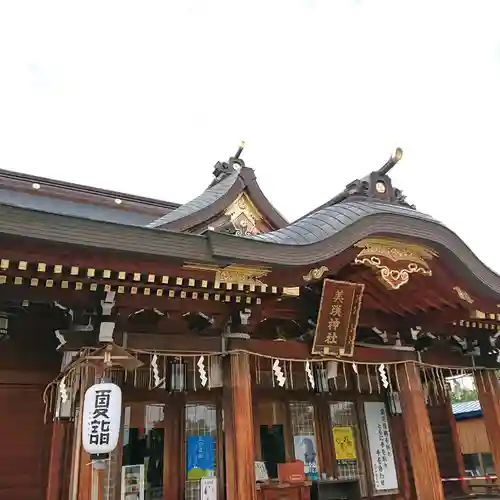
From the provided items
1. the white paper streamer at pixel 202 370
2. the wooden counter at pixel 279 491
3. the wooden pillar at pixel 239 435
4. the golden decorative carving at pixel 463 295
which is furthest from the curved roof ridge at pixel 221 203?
the golden decorative carving at pixel 463 295

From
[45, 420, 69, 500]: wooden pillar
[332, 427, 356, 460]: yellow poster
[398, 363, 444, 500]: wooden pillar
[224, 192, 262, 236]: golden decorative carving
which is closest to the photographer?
[45, 420, 69, 500]: wooden pillar

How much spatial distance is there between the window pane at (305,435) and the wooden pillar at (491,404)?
3.14 meters

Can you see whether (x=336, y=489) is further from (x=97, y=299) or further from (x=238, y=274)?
(x=97, y=299)

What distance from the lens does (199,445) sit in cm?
720

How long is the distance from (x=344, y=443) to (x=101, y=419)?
→ 5.05 meters

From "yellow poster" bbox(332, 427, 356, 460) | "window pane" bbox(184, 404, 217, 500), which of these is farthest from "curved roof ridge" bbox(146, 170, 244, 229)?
"yellow poster" bbox(332, 427, 356, 460)

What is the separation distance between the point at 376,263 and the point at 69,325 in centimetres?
435

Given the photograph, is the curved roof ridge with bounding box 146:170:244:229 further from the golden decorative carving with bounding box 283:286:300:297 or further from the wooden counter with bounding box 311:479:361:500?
the wooden counter with bounding box 311:479:361:500

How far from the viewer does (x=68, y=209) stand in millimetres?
13328

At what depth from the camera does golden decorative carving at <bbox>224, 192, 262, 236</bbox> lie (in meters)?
11.6

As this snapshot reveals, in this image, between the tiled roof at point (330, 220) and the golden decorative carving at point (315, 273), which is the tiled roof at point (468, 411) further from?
the golden decorative carving at point (315, 273)

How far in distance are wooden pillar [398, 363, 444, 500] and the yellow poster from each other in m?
1.40

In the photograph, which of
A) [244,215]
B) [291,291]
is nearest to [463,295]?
A: [291,291]

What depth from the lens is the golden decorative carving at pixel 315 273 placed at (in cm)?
650
